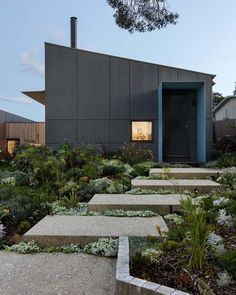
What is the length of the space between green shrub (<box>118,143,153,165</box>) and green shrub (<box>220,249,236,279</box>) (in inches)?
298

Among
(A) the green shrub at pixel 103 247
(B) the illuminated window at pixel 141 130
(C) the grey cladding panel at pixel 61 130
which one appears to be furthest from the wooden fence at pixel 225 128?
(A) the green shrub at pixel 103 247

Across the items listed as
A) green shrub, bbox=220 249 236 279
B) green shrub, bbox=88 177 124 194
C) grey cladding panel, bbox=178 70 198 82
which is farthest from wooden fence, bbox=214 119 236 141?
green shrub, bbox=220 249 236 279

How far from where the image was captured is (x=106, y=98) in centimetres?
1138

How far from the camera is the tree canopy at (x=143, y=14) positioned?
23.0 ft

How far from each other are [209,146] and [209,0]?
479 cm

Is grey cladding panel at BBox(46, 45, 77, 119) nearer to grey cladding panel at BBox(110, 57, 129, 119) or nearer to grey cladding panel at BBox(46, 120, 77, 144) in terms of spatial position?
A: grey cladding panel at BBox(46, 120, 77, 144)

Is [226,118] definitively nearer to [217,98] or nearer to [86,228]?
[86,228]

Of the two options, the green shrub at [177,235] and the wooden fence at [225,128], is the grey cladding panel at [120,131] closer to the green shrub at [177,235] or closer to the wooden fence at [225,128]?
the wooden fence at [225,128]

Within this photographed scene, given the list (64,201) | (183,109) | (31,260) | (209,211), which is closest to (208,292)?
(209,211)

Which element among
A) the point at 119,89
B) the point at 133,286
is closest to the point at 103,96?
the point at 119,89

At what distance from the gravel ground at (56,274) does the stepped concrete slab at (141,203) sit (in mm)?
1491

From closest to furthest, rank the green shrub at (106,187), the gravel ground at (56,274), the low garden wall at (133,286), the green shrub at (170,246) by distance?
the low garden wall at (133,286)
the gravel ground at (56,274)
the green shrub at (170,246)
the green shrub at (106,187)

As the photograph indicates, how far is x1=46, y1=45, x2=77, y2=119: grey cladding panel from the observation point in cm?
1138

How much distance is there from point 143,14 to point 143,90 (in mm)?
4256
